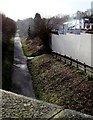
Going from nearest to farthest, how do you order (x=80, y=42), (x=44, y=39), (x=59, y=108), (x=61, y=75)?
(x=59, y=108) < (x=61, y=75) < (x=80, y=42) < (x=44, y=39)

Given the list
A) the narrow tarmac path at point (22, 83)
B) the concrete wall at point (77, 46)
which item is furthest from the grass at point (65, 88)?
the concrete wall at point (77, 46)

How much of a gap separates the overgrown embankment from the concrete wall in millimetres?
1217

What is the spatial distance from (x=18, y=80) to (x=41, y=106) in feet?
42.4

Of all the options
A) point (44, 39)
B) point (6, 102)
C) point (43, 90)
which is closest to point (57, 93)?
point (43, 90)

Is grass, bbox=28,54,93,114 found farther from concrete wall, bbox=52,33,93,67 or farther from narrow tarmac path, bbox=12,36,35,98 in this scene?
concrete wall, bbox=52,33,93,67

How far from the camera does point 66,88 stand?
11.0 m

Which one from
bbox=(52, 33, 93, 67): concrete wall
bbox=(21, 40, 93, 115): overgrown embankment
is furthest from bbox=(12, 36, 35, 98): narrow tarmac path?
bbox=(52, 33, 93, 67): concrete wall

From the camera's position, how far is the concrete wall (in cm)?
1276

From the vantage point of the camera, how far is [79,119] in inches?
65.4

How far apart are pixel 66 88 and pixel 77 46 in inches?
200

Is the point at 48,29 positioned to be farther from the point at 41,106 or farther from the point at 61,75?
the point at 41,106

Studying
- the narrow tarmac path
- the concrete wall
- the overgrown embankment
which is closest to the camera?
the overgrown embankment

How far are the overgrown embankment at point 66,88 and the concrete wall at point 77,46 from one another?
1.22 meters

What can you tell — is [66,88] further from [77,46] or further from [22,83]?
[77,46]
